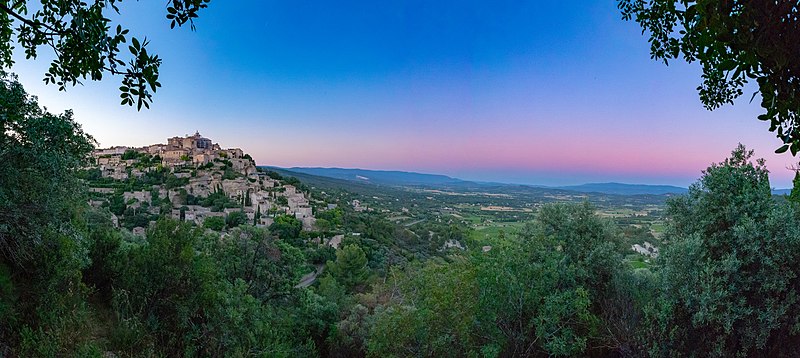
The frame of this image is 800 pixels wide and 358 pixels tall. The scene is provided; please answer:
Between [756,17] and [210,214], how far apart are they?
1294 inches

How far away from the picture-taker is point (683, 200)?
700 centimetres

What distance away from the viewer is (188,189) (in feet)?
118

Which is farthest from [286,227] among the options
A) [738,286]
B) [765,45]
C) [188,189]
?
[765,45]

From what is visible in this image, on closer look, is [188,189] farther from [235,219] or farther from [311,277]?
[311,277]

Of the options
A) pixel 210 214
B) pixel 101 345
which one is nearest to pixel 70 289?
pixel 101 345

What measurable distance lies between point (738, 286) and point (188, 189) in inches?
1607

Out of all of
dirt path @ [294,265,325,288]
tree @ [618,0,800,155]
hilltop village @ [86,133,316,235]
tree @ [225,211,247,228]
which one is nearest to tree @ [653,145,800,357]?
tree @ [618,0,800,155]

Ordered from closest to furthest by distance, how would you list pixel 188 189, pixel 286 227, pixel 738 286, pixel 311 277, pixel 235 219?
pixel 738 286
pixel 311 277
pixel 286 227
pixel 235 219
pixel 188 189

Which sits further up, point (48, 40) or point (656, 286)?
point (48, 40)

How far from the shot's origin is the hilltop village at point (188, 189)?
27031 mm

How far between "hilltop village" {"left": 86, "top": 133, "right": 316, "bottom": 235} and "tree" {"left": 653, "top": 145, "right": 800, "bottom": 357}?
2347 centimetres

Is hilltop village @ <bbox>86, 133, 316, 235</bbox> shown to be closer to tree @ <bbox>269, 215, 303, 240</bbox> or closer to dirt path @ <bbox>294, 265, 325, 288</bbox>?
tree @ <bbox>269, 215, 303, 240</bbox>

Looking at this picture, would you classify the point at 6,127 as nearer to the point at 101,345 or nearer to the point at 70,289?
the point at 70,289

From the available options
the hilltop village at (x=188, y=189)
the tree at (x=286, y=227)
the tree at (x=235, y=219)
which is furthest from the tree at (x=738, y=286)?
the tree at (x=235, y=219)
